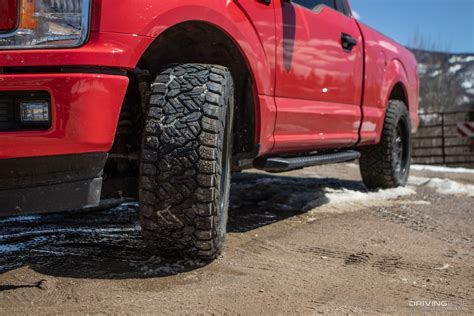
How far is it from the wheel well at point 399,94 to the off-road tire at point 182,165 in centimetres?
362

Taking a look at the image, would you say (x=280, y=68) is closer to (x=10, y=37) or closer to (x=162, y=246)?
(x=162, y=246)

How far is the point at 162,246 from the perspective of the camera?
244 centimetres

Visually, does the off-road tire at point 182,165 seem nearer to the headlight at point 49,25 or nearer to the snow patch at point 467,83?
the headlight at point 49,25

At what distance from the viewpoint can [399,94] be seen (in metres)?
5.71

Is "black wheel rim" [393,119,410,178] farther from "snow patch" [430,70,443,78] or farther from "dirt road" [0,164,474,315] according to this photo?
"snow patch" [430,70,443,78]

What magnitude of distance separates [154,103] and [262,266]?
95 cm

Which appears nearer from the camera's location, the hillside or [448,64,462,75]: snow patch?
the hillside

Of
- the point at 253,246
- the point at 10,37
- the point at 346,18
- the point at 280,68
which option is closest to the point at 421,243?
the point at 253,246

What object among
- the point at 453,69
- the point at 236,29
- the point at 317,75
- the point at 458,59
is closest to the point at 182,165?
the point at 236,29

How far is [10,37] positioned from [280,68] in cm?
158

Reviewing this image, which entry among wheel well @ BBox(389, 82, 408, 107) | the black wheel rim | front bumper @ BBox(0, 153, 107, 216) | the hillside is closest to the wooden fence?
the black wheel rim

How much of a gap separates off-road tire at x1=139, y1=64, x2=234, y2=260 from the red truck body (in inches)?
8.1

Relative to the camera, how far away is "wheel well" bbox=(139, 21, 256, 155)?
267cm

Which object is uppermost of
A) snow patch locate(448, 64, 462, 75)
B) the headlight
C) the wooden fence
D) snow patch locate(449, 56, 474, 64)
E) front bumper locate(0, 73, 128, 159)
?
snow patch locate(449, 56, 474, 64)
